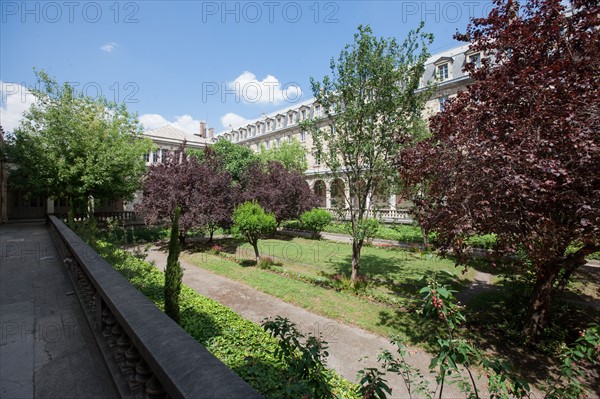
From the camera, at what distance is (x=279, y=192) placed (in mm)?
22422

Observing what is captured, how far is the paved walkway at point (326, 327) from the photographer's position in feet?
17.2

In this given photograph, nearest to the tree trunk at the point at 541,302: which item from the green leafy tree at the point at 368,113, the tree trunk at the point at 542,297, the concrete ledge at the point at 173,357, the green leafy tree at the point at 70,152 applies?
the tree trunk at the point at 542,297

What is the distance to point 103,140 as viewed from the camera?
2064 centimetres

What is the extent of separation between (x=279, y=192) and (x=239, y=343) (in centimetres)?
1841

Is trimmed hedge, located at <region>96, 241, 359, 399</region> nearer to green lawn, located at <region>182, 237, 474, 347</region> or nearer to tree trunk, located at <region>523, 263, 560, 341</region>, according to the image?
green lawn, located at <region>182, 237, 474, 347</region>

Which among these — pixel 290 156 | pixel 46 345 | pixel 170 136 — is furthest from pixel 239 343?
pixel 170 136

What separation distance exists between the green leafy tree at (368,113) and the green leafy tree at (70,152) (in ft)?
53.7

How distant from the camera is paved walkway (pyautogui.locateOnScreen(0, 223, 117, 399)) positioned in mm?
2770

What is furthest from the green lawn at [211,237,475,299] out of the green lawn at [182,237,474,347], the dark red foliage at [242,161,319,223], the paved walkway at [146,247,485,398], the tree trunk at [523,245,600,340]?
the dark red foliage at [242,161,319,223]

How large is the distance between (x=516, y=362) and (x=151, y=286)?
8.32 meters

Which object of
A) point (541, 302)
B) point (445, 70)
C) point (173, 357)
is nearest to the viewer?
point (173, 357)

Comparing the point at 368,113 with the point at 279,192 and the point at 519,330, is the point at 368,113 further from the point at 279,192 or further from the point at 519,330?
the point at 279,192

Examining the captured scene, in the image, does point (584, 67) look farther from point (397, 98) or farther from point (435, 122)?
point (397, 98)

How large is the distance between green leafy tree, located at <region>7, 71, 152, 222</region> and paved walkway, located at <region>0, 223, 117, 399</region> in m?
14.7
